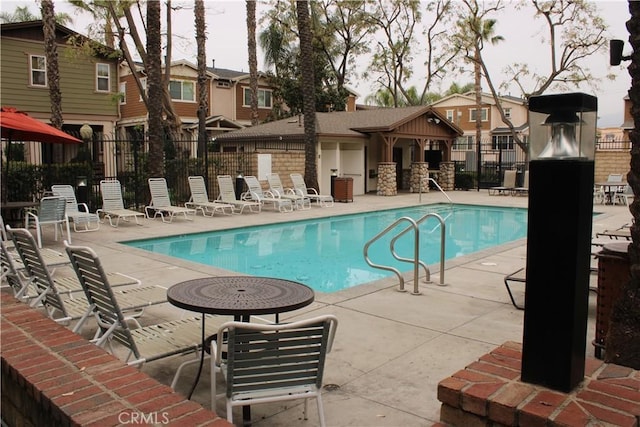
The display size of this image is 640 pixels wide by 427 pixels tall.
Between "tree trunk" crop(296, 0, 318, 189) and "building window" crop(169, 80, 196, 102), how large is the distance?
37.9 ft

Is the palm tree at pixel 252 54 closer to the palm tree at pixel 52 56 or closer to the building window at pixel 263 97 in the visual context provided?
the building window at pixel 263 97

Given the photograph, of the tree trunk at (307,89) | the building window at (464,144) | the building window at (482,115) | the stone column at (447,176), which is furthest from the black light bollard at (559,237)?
the building window at (482,115)

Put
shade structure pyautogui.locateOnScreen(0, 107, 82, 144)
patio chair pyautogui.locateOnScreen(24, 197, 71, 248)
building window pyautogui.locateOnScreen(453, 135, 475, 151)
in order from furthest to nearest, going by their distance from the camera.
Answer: building window pyautogui.locateOnScreen(453, 135, 475, 151) → patio chair pyautogui.locateOnScreen(24, 197, 71, 248) → shade structure pyautogui.locateOnScreen(0, 107, 82, 144)

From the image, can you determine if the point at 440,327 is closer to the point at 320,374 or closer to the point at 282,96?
the point at 320,374

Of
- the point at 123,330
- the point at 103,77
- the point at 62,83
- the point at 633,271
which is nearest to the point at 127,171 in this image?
the point at 62,83

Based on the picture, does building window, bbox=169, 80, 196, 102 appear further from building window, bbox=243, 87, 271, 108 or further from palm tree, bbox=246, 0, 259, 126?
building window, bbox=243, 87, 271, 108

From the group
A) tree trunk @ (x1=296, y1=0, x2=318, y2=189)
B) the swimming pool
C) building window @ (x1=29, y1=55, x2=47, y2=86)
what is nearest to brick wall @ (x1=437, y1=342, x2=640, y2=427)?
the swimming pool

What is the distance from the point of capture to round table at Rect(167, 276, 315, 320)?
10.2 feet

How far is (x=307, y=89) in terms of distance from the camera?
17469mm

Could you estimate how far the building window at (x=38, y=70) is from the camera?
2122 cm

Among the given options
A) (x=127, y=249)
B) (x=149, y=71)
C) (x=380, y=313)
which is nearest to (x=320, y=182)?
(x=149, y=71)

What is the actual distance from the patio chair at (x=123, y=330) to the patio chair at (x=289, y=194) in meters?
12.3

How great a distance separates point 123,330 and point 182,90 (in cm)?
2579

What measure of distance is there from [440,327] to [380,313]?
0.67 meters
